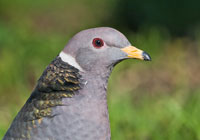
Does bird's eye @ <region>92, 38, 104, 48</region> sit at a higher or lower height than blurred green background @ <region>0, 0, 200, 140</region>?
higher

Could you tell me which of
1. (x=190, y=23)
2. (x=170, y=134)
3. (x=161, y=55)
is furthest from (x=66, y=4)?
(x=170, y=134)

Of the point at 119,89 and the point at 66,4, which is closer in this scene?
the point at 119,89

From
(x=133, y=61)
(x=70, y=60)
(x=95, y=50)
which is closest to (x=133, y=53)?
(x=95, y=50)

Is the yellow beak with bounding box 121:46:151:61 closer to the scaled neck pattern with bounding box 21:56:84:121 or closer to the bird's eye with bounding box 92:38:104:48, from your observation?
the bird's eye with bounding box 92:38:104:48

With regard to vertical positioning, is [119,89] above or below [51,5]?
below

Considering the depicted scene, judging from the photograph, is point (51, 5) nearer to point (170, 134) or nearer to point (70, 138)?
point (170, 134)

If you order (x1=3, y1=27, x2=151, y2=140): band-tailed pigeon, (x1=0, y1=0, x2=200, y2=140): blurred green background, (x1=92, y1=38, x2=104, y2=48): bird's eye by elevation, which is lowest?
(x1=0, y1=0, x2=200, y2=140): blurred green background

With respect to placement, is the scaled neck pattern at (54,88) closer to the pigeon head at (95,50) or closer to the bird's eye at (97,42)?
the pigeon head at (95,50)

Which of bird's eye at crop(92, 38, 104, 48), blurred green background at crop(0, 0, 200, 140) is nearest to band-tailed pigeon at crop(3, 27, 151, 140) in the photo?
bird's eye at crop(92, 38, 104, 48)

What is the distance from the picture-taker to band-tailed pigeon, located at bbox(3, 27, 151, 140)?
110 inches

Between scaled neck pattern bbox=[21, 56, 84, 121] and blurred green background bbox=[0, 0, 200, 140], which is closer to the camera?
scaled neck pattern bbox=[21, 56, 84, 121]

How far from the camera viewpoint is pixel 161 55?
6.42m

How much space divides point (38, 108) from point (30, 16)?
6296 millimetres

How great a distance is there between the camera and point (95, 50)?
2.86 metres
